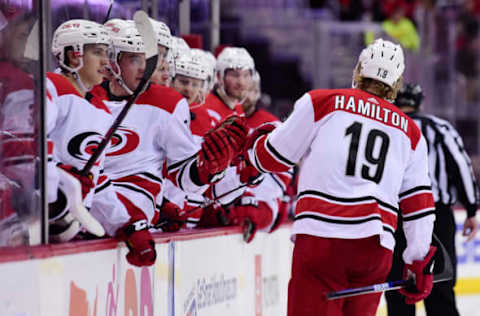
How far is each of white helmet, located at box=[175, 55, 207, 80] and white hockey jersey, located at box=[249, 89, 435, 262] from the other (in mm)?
1339

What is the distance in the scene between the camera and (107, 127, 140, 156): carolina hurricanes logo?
140 inches

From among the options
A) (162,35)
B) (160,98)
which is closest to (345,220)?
(160,98)

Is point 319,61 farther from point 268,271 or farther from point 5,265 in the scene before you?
point 5,265

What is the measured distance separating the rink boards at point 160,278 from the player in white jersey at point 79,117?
0.38 feet

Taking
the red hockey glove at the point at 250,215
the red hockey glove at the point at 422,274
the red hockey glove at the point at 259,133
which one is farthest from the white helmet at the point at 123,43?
the red hockey glove at the point at 250,215

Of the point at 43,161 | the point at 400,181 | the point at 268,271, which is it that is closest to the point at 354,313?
the point at 400,181

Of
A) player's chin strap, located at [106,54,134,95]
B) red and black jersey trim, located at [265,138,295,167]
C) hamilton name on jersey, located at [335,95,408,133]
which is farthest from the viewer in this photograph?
player's chin strap, located at [106,54,134,95]

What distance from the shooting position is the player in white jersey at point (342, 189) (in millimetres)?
3066

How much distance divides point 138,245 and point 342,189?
679 mm

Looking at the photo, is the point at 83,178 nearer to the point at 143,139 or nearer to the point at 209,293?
the point at 143,139

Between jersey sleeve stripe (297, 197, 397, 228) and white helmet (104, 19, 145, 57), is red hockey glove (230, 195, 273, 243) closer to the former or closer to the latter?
white helmet (104, 19, 145, 57)

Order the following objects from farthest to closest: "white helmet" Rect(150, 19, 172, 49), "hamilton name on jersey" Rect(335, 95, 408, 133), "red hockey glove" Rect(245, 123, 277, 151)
Result: "white helmet" Rect(150, 19, 172, 49) < "red hockey glove" Rect(245, 123, 277, 151) < "hamilton name on jersey" Rect(335, 95, 408, 133)

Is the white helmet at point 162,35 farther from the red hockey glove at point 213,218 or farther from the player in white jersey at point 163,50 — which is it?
the red hockey glove at point 213,218

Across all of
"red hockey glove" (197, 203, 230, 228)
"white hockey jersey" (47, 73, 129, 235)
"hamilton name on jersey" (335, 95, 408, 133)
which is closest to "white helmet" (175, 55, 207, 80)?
"red hockey glove" (197, 203, 230, 228)
